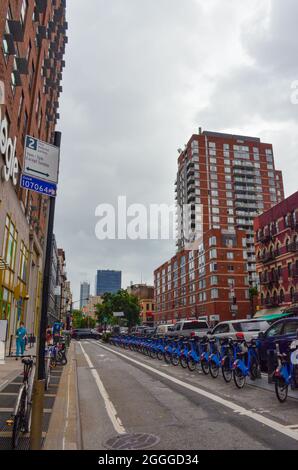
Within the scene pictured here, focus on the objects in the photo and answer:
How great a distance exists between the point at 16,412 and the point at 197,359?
9.52 metres

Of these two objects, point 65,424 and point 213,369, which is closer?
point 65,424

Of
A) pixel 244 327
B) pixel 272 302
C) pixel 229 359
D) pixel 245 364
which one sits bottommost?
pixel 245 364

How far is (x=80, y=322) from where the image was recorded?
14900cm

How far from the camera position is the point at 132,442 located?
5641 millimetres

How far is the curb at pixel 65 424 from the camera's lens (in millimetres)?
5538

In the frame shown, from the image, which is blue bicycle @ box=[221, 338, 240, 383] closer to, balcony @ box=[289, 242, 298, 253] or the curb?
the curb

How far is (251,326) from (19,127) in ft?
60.5

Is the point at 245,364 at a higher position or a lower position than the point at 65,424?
higher

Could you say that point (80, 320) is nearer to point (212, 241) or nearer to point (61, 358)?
point (212, 241)

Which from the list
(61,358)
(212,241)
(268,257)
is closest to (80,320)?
(212,241)

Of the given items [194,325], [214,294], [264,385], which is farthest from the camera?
[214,294]

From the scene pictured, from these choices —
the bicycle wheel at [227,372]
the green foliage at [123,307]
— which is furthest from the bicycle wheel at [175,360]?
the green foliage at [123,307]

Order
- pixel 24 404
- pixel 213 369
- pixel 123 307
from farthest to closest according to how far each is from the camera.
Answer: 1. pixel 123 307
2. pixel 213 369
3. pixel 24 404
